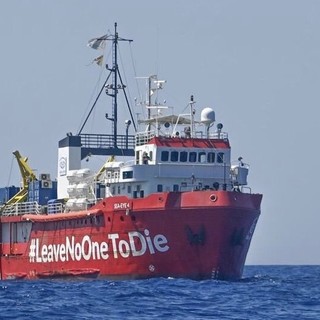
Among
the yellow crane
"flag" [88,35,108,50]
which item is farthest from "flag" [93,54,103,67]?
the yellow crane

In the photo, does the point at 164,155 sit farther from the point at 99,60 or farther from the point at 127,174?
the point at 99,60

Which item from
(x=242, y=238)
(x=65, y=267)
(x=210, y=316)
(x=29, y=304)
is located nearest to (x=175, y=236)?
(x=242, y=238)

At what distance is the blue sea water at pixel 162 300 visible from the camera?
46.3m

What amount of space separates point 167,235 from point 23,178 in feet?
67.8

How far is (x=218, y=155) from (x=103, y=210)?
6.97 m

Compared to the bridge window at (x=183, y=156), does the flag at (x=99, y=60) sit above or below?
above

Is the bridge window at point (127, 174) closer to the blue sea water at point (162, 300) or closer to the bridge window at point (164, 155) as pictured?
the bridge window at point (164, 155)

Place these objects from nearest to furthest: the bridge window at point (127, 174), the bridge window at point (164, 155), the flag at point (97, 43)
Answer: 1. the bridge window at point (127, 174)
2. the bridge window at point (164, 155)
3. the flag at point (97, 43)

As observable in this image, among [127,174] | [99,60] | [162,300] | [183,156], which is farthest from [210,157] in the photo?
[162,300]

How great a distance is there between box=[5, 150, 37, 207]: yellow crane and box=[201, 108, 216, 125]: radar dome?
16.1 meters

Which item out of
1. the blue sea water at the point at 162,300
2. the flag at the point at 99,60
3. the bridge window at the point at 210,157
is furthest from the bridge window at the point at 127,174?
the flag at the point at 99,60

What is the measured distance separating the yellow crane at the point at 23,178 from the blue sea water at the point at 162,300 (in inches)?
664

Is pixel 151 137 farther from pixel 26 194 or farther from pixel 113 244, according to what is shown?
pixel 26 194

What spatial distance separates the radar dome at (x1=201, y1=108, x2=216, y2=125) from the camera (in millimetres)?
69625
